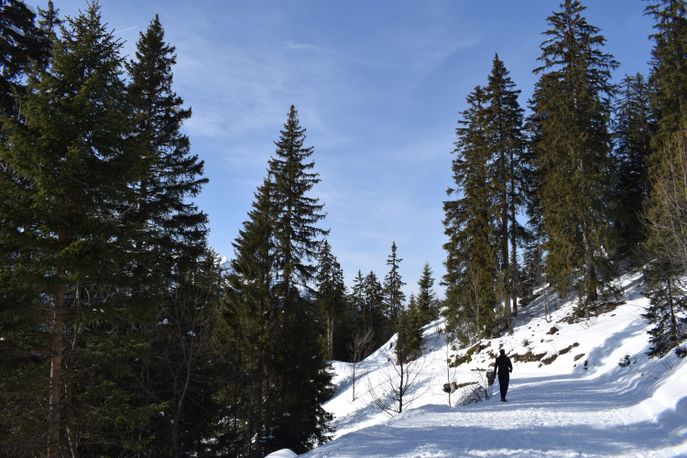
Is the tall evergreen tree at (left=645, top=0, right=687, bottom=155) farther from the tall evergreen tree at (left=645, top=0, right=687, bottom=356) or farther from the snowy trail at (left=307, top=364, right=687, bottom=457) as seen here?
the snowy trail at (left=307, top=364, right=687, bottom=457)

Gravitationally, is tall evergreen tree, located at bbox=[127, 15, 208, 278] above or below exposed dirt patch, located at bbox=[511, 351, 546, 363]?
above

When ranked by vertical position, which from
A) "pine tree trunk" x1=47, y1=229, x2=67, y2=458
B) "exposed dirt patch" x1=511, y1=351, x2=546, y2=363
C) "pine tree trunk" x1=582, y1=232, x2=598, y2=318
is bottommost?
"exposed dirt patch" x1=511, y1=351, x2=546, y2=363

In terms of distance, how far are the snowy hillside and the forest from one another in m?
1.85

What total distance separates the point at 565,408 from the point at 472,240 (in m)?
20.8

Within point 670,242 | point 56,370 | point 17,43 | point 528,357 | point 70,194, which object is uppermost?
point 17,43

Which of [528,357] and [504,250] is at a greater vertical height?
[504,250]

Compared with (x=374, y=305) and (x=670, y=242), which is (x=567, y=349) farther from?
(x=374, y=305)

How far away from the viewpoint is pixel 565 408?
10867 millimetres

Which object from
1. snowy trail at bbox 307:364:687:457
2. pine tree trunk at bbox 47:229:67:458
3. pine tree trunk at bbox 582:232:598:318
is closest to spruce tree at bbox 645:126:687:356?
snowy trail at bbox 307:364:687:457

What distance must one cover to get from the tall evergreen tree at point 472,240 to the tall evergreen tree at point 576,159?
398 centimetres

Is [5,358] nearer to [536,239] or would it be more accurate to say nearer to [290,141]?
[290,141]

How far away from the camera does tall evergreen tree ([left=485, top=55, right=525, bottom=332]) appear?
29.7 metres

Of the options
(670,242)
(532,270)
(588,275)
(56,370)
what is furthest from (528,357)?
(56,370)

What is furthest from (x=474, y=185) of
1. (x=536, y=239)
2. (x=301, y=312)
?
(x=301, y=312)
